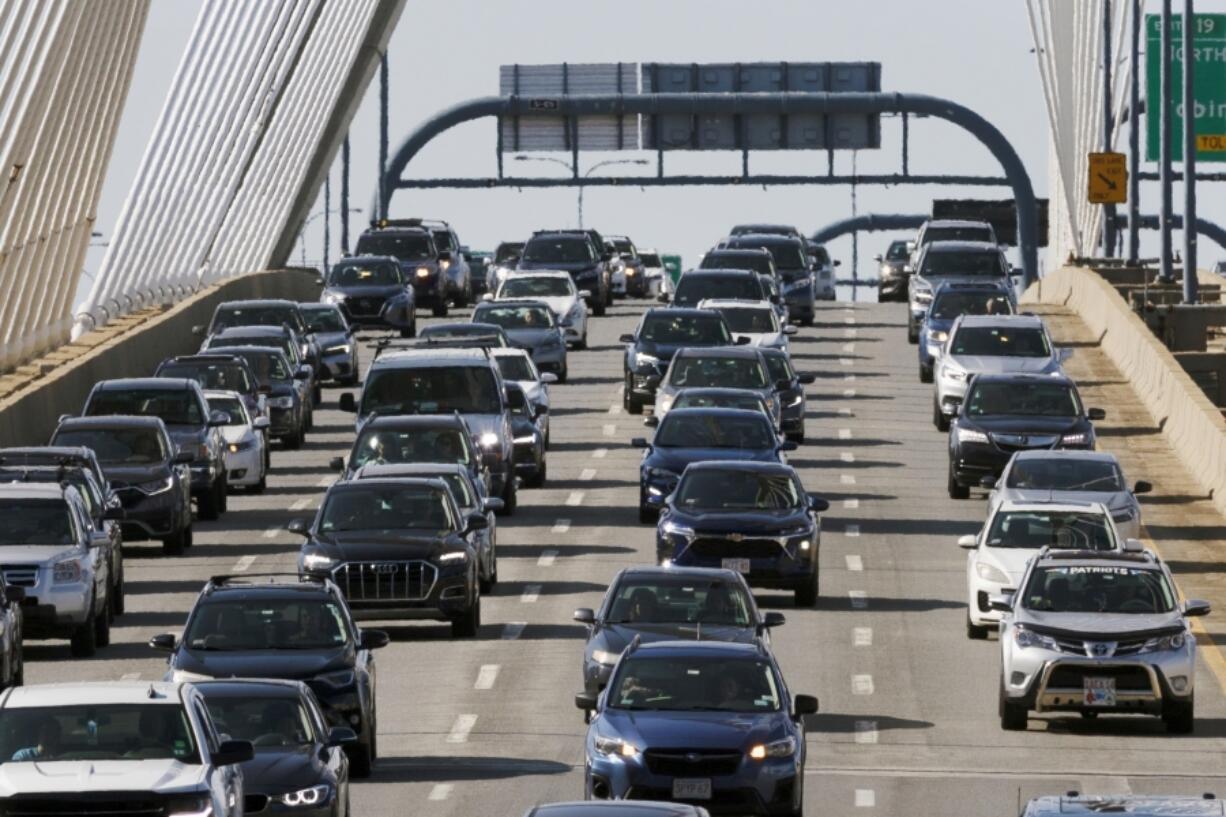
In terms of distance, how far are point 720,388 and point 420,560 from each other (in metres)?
15.3

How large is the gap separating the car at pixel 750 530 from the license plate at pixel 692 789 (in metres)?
12.3

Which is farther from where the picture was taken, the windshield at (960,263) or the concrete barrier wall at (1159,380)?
the windshield at (960,263)

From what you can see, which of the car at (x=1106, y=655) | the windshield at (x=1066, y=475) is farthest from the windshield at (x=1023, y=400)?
the car at (x=1106, y=655)

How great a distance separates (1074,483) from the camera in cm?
3869

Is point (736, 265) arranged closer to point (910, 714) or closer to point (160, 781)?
point (910, 714)

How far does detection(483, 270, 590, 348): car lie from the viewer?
6706 centimetres

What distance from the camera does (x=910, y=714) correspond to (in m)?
29.4

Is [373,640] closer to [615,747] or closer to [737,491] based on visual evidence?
[615,747]

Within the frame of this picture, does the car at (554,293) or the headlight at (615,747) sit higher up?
the car at (554,293)

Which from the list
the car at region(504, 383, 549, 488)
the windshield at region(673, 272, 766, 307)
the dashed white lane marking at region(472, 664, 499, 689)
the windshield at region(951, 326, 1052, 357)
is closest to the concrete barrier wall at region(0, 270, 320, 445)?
the car at region(504, 383, 549, 488)

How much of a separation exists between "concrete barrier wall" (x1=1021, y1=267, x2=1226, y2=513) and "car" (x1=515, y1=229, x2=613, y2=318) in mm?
10531

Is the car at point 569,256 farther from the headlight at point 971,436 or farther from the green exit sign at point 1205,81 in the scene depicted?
the headlight at point 971,436

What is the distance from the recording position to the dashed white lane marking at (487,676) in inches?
1206

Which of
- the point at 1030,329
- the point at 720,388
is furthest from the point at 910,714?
the point at 1030,329
